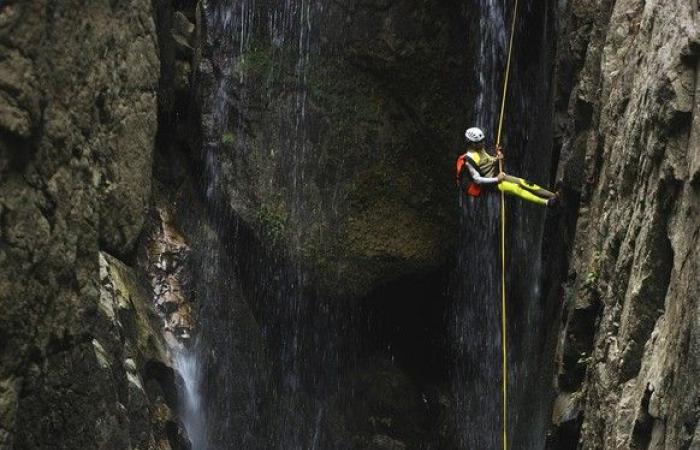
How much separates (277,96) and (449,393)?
5204mm

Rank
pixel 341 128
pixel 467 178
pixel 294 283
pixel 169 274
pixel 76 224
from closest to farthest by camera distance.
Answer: pixel 76 224 → pixel 467 178 → pixel 169 274 → pixel 341 128 → pixel 294 283

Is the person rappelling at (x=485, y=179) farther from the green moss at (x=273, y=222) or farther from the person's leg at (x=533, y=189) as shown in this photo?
the green moss at (x=273, y=222)

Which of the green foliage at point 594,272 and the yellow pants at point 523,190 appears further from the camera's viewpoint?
the yellow pants at point 523,190

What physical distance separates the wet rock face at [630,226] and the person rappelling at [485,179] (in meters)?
0.40

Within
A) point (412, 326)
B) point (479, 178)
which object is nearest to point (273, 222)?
point (412, 326)

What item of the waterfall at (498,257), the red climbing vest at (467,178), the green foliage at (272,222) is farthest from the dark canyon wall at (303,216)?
the red climbing vest at (467,178)

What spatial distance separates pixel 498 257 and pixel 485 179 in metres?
3.95

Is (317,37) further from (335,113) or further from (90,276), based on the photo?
(90,276)

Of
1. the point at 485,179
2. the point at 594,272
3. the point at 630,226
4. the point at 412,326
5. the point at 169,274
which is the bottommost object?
the point at 412,326

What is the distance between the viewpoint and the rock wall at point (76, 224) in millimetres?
8320

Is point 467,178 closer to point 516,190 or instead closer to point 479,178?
point 479,178

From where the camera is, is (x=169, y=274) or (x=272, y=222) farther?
(x=272, y=222)

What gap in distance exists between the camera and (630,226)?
9.17 metres

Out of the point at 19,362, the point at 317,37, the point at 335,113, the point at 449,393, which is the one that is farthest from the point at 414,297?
the point at 19,362
